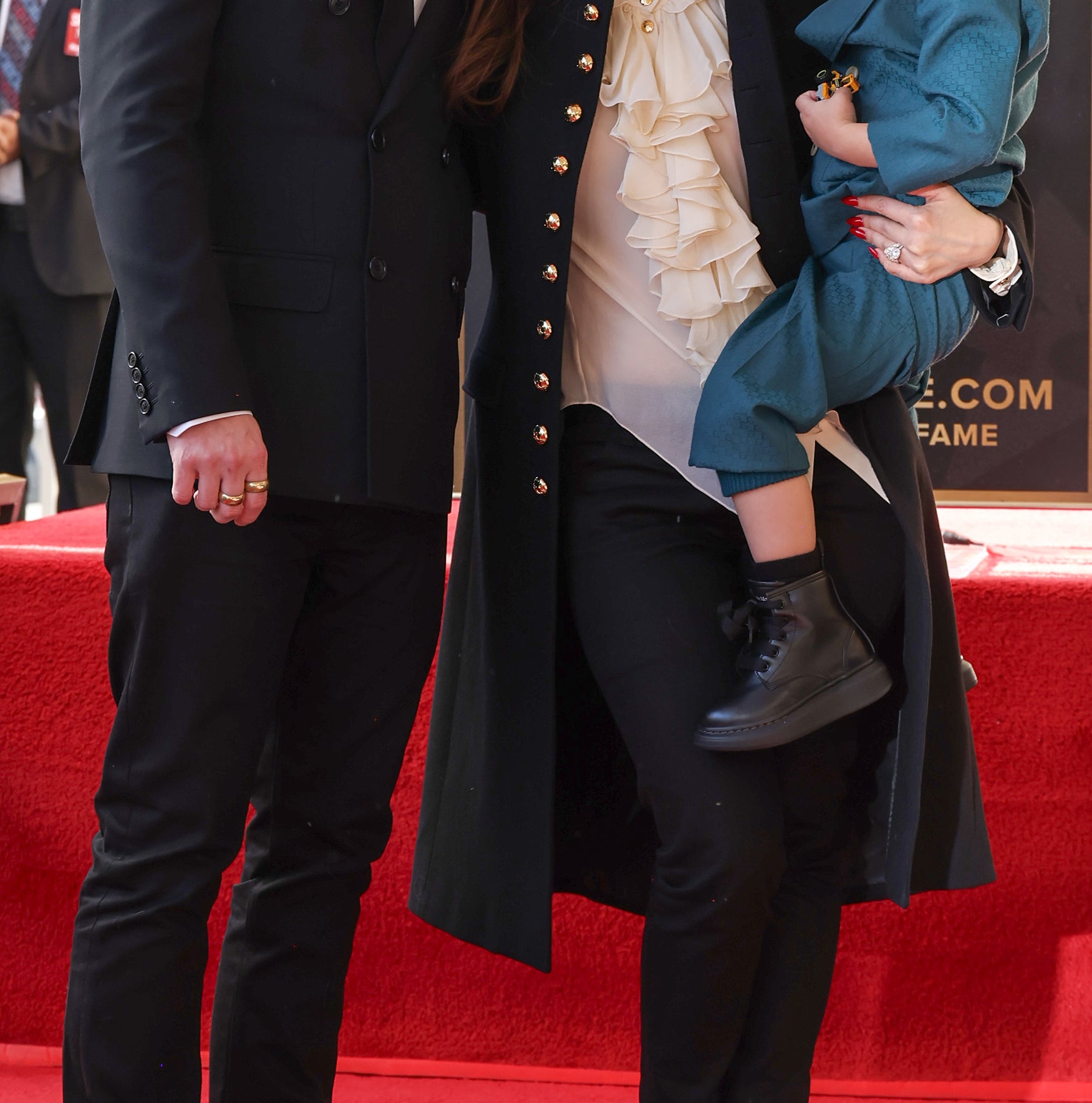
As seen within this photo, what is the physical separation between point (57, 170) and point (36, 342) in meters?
0.46

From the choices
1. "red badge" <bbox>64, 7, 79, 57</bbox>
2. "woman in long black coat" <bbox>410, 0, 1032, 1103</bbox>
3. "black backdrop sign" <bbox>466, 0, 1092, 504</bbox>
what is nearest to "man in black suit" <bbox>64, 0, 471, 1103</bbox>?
"woman in long black coat" <bbox>410, 0, 1032, 1103</bbox>

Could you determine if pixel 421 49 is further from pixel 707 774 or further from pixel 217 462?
pixel 707 774

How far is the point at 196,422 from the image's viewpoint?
967 millimetres

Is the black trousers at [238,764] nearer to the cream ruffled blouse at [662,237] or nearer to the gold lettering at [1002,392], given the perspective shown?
the cream ruffled blouse at [662,237]

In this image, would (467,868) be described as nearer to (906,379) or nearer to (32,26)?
(906,379)

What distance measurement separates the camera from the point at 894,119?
1.11 metres

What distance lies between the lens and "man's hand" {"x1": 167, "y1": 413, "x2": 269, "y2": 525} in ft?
3.19

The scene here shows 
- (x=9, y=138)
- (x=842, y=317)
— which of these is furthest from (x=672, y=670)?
(x=9, y=138)

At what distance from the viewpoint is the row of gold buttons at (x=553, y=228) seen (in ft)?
3.70

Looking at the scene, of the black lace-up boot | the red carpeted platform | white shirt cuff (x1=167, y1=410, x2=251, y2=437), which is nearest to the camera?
white shirt cuff (x1=167, y1=410, x2=251, y2=437)

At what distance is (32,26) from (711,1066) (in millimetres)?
3136

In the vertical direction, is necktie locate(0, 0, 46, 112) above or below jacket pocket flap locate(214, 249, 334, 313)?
above

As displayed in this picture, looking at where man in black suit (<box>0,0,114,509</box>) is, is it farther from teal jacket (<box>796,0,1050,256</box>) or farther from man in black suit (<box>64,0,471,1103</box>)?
teal jacket (<box>796,0,1050,256</box>)

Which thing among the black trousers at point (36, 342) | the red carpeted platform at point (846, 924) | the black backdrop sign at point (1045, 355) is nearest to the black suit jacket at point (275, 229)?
the red carpeted platform at point (846, 924)
